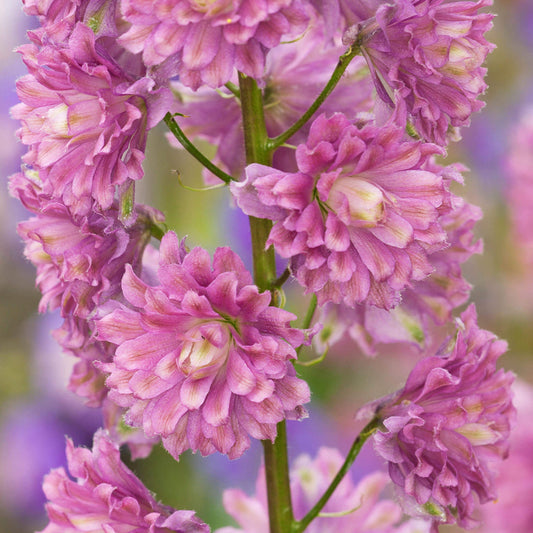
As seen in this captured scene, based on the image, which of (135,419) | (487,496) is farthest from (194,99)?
(487,496)

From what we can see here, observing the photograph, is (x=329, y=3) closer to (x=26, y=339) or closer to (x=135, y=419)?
(x=135, y=419)

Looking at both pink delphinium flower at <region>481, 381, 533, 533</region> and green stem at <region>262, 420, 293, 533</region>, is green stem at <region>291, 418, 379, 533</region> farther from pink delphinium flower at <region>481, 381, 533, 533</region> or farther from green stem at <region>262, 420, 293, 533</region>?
pink delphinium flower at <region>481, 381, 533, 533</region>

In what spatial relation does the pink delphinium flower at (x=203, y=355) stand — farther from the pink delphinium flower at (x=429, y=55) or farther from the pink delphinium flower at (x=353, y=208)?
the pink delphinium flower at (x=429, y=55)

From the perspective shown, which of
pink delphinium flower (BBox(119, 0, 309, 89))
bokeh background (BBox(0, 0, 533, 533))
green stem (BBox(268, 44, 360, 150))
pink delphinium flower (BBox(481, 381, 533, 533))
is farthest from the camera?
bokeh background (BBox(0, 0, 533, 533))

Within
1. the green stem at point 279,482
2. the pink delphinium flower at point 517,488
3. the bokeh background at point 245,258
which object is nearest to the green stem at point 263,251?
the green stem at point 279,482

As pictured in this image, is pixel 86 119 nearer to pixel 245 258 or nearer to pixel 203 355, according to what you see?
pixel 203 355

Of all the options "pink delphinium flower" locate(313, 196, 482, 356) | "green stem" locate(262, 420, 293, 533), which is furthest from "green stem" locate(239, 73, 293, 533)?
"pink delphinium flower" locate(313, 196, 482, 356)
